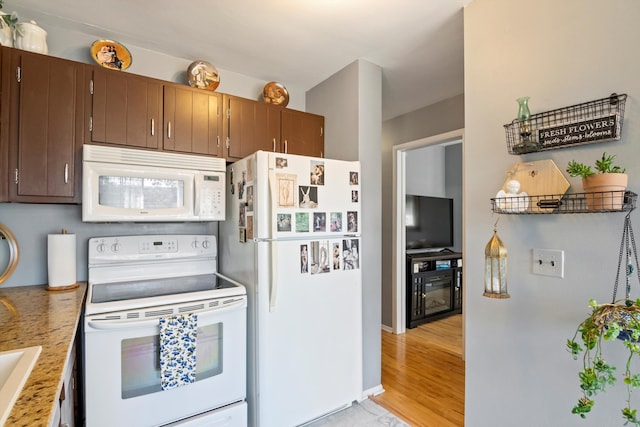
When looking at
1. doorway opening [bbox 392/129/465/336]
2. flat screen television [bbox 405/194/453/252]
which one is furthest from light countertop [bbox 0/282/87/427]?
flat screen television [bbox 405/194/453/252]

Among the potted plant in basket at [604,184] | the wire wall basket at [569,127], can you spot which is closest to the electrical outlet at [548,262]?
the potted plant in basket at [604,184]

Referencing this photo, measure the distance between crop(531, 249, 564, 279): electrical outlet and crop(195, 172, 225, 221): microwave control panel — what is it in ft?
5.91

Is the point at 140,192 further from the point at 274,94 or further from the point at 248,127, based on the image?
the point at 274,94

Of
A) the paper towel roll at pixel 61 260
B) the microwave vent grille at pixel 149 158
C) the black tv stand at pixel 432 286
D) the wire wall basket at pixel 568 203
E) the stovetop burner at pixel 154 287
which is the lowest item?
the black tv stand at pixel 432 286

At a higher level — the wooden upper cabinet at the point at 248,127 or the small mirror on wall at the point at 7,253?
the wooden upper cabinet at the point at 248,127

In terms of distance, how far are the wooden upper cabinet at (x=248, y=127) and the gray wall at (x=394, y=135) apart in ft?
5.65

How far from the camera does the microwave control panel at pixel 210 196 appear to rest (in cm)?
211

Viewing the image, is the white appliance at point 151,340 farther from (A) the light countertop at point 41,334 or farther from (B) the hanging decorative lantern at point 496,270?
(B) the hanging decorative lantern at point 496,270

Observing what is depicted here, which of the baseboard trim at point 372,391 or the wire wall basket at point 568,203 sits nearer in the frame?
the wire wall basket at point 568,203

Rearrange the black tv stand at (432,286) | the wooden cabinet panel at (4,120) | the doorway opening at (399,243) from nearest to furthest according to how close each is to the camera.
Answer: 1. the wooden cabinet panel at (4,120)
2. the doorway opening at (399,243)
3. the black tv stand at (432,286)

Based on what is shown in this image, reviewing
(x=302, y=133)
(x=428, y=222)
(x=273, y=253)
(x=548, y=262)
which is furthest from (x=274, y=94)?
(x=428, y=222)

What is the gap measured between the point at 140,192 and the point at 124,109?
530 millimetres

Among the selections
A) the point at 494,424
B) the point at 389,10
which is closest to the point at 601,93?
the point at 389,10

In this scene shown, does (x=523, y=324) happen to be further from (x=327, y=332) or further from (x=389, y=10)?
(x=389, y=10)
